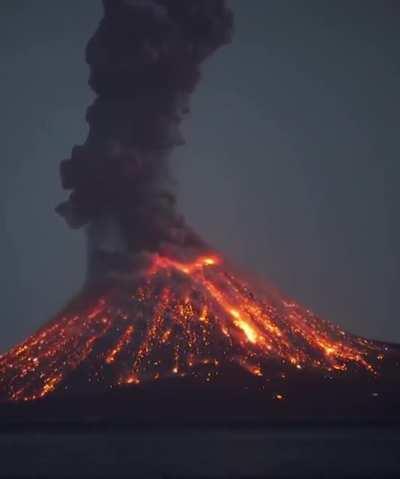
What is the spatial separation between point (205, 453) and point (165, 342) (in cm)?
2914

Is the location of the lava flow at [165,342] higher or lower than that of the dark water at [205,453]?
higher

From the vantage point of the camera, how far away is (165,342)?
65.6 m

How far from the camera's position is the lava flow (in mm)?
60562

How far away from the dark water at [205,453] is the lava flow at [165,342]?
14902 millimetres

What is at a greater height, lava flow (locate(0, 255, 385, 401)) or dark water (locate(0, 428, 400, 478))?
lava flow (locate(0, 255, 385, 401))

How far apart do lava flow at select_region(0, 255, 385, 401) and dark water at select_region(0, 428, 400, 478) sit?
14902 millimetres

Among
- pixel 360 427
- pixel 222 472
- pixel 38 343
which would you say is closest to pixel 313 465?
pixel 222 472

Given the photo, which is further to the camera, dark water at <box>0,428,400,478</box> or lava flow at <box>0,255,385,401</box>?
lava flow at <box>0,255,385,401</box>

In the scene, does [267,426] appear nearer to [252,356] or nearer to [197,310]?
[252,356]

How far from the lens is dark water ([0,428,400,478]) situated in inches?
1268

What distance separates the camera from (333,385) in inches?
2248

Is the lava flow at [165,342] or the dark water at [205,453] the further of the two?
the lava flow at [165,342]

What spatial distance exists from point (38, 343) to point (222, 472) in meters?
40.4

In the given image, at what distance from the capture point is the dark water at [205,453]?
106 feet
